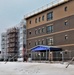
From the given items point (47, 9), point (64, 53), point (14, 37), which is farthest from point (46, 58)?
point (14, 37)

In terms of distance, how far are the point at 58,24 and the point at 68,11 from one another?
4.80 m

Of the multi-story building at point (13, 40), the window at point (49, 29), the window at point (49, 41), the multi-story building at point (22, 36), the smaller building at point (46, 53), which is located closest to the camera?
the smaller building at point (46, 53)

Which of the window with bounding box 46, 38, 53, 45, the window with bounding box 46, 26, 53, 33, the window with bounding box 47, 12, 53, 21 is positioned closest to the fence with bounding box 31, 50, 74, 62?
the window with bounding box 46, 38, 53, 45

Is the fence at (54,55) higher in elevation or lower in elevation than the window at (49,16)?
lower

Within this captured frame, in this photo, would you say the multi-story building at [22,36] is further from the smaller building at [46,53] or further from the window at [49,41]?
the smaller building at [46,53]

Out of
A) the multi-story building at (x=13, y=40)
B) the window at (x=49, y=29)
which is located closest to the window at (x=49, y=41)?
the window at (x=49, y=29)

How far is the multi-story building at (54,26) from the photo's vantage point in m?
54.2

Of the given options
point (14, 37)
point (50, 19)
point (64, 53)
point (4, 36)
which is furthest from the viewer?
point (4, 36)

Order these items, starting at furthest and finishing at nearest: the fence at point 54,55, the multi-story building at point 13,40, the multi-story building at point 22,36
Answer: the multi-story building at point 13,40 < the multi-story building at point 22,36 < the fence at point 54,55

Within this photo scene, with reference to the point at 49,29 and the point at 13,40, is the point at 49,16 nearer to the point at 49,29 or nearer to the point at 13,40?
the point at 49,29

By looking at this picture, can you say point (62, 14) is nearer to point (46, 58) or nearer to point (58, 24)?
point (58, 24)

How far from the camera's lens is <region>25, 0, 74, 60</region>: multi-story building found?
54234 mm

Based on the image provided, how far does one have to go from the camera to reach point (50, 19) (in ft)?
202

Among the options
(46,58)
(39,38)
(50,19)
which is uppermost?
(50,19)
